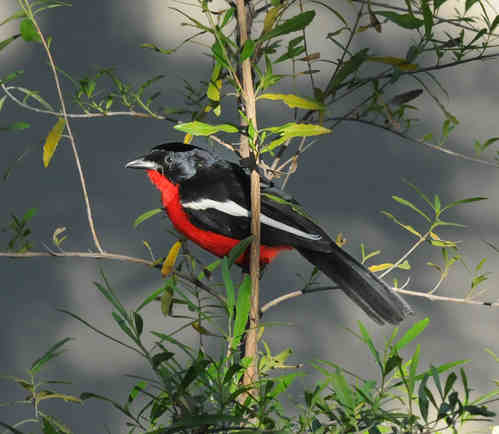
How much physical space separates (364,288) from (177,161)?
219 mm

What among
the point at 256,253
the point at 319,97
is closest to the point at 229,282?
the point at 256,253

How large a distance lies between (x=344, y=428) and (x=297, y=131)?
0.20 m

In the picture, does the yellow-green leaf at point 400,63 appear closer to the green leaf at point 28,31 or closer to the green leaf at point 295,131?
the green leaf at point 295,131

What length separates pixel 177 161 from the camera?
25.3 inches

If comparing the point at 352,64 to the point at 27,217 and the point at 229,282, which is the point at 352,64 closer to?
the point at 229,282

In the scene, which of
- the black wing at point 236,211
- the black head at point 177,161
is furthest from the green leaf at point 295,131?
the black head at point 177,161

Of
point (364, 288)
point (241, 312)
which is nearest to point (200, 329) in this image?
point (241, 312)

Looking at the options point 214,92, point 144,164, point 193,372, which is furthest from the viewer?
point 144,164

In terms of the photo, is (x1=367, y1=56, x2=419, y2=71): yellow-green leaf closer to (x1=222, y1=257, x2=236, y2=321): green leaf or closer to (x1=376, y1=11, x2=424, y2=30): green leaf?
(x1=376, y1=11, x2=424, y2=30): green leaf

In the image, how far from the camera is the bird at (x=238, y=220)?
0.57 m

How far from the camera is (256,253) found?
45 centimetres

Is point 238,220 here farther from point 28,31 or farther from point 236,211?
point 28,31

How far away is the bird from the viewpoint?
569 millimetres

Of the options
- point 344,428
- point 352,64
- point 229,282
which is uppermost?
point 352,64
